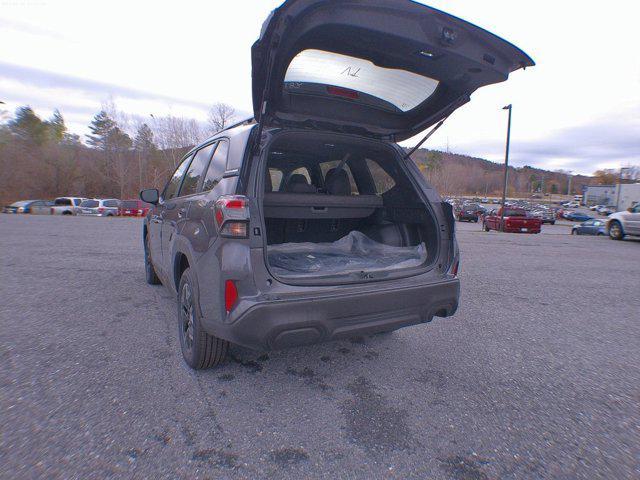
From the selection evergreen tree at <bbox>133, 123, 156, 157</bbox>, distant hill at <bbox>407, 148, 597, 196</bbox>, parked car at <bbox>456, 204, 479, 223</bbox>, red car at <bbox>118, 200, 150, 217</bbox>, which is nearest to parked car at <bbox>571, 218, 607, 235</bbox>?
parked car at <bbox>456, 204, 479, 223</bbox>

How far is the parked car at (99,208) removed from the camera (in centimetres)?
2459

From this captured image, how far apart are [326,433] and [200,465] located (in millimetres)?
660

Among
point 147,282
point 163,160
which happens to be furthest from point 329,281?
point 163,160

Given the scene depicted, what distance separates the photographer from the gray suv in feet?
6.37

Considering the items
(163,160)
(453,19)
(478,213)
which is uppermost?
(163,160)

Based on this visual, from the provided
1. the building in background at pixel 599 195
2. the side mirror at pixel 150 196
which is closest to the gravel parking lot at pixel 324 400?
the side mirror at pixel 150 196

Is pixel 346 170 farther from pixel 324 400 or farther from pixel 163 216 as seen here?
pixel 324 400

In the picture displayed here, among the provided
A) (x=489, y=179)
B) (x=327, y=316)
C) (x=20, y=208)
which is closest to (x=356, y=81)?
(x=327, y=316)

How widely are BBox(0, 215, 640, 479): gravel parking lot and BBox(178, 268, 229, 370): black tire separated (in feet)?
0.41

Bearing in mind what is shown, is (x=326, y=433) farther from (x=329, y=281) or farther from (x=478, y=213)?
(x=478, y=213)

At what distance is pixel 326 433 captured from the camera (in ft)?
6.18

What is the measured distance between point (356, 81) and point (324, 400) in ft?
7.33

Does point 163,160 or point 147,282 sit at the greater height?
point 163,160

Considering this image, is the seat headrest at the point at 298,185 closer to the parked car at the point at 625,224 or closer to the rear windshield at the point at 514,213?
the parked car at the point at 625,224
